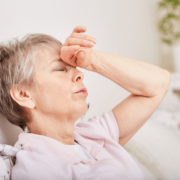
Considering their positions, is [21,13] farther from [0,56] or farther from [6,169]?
[6,169]

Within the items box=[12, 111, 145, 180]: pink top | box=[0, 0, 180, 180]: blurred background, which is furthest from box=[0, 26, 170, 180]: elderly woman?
box=[0, 0, 180, 180]: blurred background

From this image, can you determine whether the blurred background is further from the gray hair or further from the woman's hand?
the woman's hand

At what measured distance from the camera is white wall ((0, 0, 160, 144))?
3.22 ft

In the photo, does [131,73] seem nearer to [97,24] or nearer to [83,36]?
[83,36]

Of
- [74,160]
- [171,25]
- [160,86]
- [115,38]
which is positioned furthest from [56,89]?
[171,25]

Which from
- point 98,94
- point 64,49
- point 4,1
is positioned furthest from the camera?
point 98,94

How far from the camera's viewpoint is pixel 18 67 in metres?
0.80

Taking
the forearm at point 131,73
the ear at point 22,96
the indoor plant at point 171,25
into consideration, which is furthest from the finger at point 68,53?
the indoor plant at point 171,25

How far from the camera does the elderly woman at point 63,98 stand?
73 cm

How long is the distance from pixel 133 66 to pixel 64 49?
1.10 feet

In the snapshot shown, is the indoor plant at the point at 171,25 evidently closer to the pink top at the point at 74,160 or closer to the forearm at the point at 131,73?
the forearm at the point at 131,73

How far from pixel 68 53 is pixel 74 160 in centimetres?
42

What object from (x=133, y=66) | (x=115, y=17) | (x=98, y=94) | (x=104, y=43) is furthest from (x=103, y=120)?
(x=115, y=17)

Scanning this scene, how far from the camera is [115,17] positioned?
1808 millimetres
